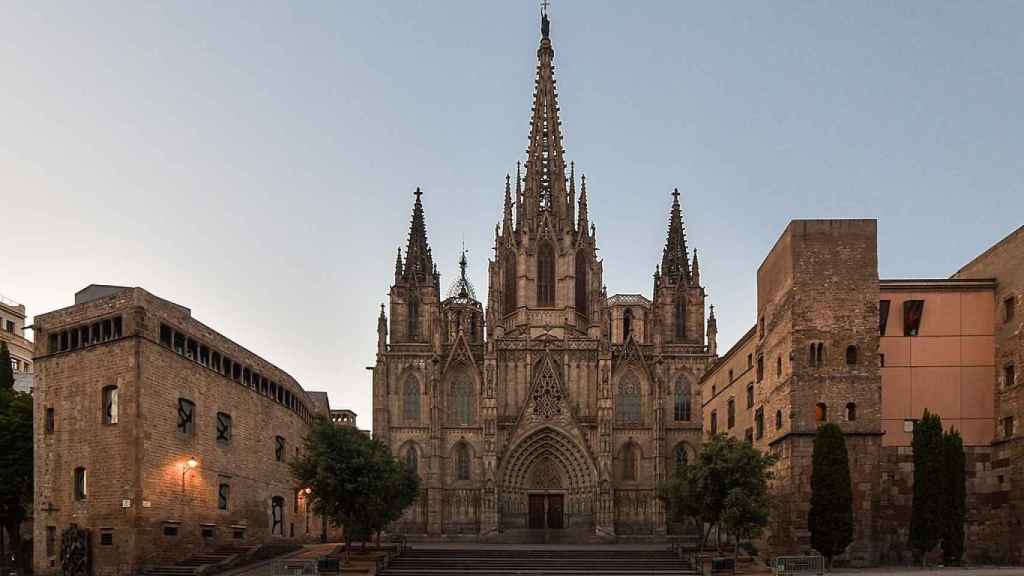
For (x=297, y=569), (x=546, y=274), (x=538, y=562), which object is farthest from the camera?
(x=546, y=274)

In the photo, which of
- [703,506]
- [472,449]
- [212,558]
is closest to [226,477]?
[212,558]

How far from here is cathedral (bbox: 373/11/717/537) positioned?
6350cm

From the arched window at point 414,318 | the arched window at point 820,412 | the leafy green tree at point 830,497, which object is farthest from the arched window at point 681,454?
the leafy green tree at point 830,497

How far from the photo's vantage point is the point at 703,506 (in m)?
38.6

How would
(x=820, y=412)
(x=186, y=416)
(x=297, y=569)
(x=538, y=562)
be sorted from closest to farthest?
(x=297, y=569)
(x=820, y=412)
(x=186, y=416)
(x=538, y=562)

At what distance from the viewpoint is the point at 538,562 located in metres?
41.9

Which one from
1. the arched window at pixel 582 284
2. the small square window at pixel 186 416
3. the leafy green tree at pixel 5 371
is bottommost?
the small square window at pixel 186 416

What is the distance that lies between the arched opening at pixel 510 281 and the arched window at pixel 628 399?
1024cm

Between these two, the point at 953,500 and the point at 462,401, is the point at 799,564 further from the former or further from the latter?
the point at 462,401

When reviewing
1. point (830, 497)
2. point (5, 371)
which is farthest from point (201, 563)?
point (830, 497)

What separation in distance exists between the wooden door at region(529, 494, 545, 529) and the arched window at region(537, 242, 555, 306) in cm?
1346

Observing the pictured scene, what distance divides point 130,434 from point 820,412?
25237mm

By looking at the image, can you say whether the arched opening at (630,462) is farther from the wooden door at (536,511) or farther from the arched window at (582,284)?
the arched window at (582,284)

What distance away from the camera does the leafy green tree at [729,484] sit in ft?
117
